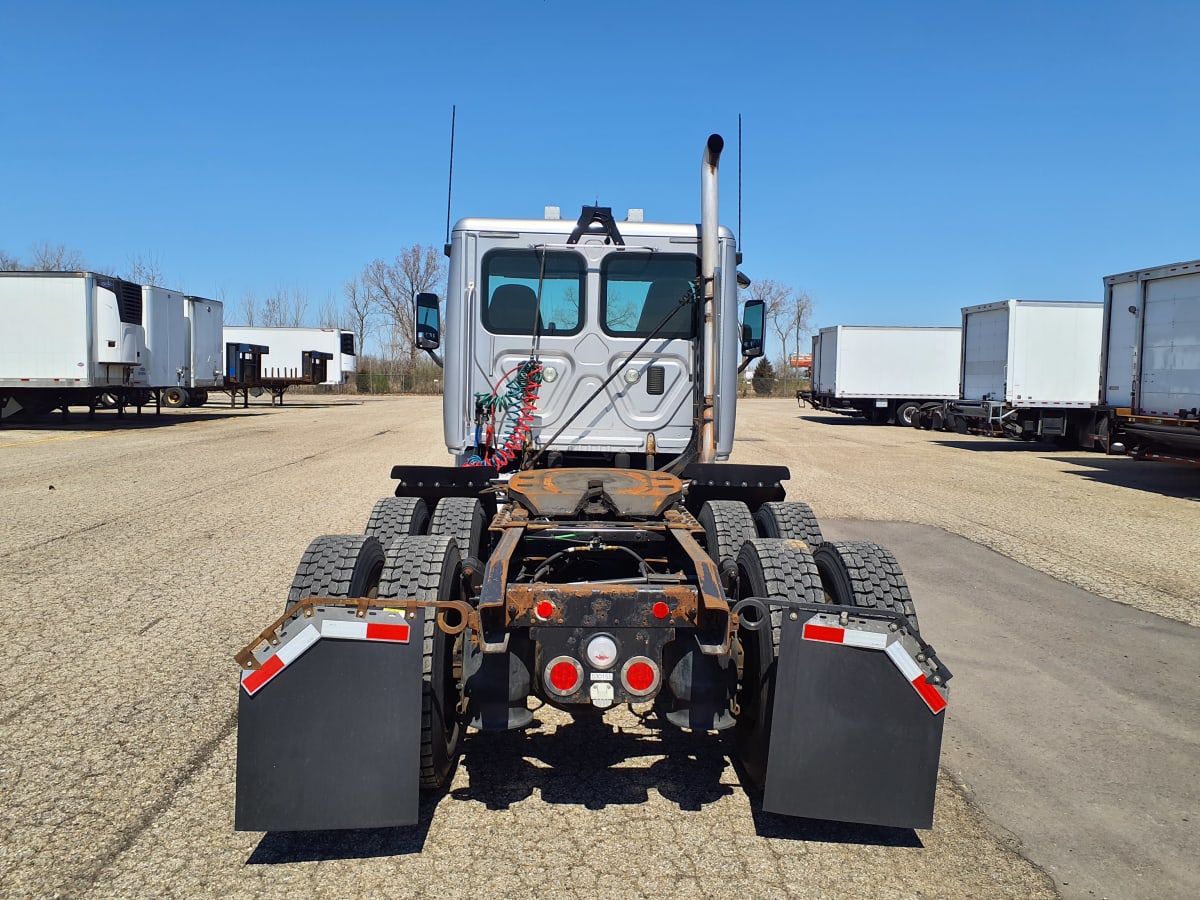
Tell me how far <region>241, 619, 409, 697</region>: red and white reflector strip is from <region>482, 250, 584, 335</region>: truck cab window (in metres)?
4.09

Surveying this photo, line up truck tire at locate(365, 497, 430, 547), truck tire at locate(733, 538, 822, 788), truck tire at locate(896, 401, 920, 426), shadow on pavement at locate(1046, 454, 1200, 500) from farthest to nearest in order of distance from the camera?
truck tire at locate(896, 401, 920, 426) → shadow on pavement at locate(1046, 454, 1200, 500) → truck tire at locate(365, 497, 430, 547) → truck tire at locate(733, 538, 822, 788)

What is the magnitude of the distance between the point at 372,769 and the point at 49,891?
40.5 inches

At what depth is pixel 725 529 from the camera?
4531 mm

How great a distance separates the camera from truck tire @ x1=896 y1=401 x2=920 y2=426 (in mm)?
32656

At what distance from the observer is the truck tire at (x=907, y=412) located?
107 feet

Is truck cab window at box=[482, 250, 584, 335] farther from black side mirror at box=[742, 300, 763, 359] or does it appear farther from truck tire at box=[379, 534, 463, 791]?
truck tire at box=[379, 534, 463, 791]

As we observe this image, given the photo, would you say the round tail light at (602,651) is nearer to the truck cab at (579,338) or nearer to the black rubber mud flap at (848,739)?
the black rubber mud flap at (848,739)

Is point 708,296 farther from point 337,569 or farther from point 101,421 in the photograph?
point 101,421

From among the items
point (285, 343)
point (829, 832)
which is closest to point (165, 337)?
point (285, 343)

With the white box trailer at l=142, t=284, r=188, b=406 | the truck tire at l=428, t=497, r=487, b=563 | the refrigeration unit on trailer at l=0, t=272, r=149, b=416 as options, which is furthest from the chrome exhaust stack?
the white box trailer at l=142, t=284, r=188, b=406

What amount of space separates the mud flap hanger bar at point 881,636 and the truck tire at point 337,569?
1.63 meters

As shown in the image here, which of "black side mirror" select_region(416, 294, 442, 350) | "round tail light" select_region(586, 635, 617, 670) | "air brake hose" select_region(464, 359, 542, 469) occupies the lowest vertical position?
"round tail light" select_region(586, 635, 617, 670)

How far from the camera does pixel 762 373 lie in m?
67.9

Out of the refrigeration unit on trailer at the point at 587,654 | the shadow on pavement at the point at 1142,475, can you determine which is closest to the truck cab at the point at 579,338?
the refrigeration unit on trailer at the point at 587,654
